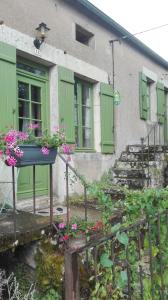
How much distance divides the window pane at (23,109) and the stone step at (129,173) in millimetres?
2592

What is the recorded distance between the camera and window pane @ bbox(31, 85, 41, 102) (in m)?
5.93

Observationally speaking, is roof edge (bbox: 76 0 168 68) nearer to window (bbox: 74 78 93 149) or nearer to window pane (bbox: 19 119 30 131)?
window (bbox: 74 78 93 149)

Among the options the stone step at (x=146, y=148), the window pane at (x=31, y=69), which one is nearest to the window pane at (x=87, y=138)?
the stone step at (x=146, y=148)

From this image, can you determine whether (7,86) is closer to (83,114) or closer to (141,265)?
(83,114)

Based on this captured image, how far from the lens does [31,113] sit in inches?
230

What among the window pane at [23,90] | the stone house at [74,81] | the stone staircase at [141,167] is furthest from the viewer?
the stone staircase at [141,167]

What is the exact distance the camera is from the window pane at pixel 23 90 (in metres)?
5.69

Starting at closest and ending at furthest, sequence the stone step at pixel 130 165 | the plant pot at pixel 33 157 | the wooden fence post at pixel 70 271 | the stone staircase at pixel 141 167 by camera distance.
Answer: the wooden fence post at pixel 70 271 → the plant pot at pixel 33 157 → the stone staircase at pixel 141 167 → the stone step at pixel 130 165

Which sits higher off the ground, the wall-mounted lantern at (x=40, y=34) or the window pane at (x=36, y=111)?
the wall-mounted lantern at (x=40, y=34)

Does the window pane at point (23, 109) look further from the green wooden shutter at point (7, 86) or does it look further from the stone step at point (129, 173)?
the stone step at point (129, 173)

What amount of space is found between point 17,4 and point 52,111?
1.82 m

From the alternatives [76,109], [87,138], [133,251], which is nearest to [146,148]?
[87,138]

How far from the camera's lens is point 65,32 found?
6.46 m

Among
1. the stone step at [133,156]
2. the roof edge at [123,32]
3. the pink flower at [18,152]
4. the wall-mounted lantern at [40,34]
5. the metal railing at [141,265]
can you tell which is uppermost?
the roof edge at [123,32]
